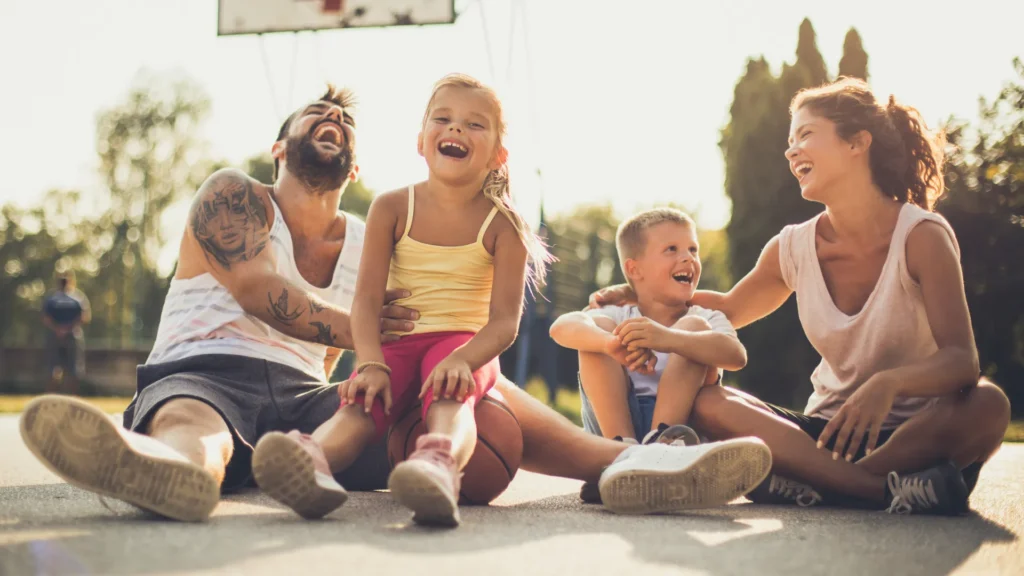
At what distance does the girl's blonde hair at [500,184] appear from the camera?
2.98 meters

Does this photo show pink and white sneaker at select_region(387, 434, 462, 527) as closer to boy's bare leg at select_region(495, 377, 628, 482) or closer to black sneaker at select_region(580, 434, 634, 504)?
boy's bare leg at select_region(495, 377, 628, 482)

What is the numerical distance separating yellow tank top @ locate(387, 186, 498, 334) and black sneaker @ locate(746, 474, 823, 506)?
40.7 inches

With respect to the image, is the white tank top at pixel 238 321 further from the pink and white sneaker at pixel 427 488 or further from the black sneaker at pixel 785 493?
the black sneaker at pixel 785 493

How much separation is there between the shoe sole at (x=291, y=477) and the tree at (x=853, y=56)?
1164 cm

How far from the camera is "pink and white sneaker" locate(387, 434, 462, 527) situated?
214 centimetres

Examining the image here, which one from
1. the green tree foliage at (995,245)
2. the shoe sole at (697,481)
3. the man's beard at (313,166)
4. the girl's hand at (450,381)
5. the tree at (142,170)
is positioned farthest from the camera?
the tree at (142,170)

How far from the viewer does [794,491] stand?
3119 mm

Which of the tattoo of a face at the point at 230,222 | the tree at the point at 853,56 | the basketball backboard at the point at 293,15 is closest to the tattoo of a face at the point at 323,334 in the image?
the tattoo of a face at the point at 230,222

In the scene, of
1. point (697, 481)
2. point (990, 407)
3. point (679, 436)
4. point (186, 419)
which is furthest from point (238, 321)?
point (990, 407)

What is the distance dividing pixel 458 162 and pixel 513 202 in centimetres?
23

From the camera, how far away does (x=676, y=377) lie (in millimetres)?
3105

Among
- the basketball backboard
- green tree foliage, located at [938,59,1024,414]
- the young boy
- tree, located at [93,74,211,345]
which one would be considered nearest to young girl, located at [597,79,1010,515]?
the young boy

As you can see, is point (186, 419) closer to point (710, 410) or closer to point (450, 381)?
point (450, 381)

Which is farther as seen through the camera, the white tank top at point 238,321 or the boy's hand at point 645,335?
the white tank top at point 238,321
